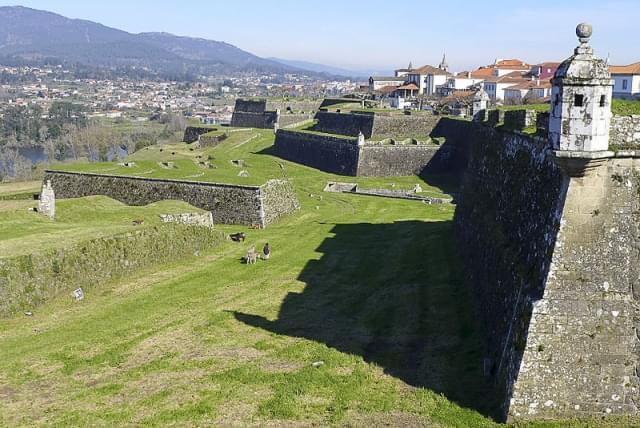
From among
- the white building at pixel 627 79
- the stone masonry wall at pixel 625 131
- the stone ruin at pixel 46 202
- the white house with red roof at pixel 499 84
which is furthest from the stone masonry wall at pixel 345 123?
the stone masonry wall at pixel 625 131

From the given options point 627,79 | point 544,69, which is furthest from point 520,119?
point 544,69

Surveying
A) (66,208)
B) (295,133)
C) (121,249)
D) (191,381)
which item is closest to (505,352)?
(191,381)

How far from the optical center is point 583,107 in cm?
1250

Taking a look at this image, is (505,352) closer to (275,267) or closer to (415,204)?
(275,267)

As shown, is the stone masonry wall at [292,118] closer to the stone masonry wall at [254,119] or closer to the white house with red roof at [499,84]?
the stone masonry wall at [254,119]

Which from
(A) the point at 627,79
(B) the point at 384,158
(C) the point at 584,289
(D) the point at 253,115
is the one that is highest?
(A) the point at 627,79

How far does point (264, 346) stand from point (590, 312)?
350 inches

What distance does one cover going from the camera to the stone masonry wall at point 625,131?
13.3 m

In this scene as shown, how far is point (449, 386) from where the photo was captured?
1465 centimetres

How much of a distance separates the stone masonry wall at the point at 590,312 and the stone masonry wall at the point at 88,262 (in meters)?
17.0

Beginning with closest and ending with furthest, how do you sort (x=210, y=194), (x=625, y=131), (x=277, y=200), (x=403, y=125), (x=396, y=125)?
(x=625, y=131) < (x=210, y=194) < (x=277, y=200) < (x=396, y=125) < (x=403, y=125)

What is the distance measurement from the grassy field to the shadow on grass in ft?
0.20

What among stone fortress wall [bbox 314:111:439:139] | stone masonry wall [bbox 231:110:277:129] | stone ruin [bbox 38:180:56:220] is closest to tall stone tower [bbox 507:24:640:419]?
stone ruin [bbox 38:180:56:220]

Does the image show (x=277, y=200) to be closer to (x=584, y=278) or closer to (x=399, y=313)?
(x=399, y=313)
